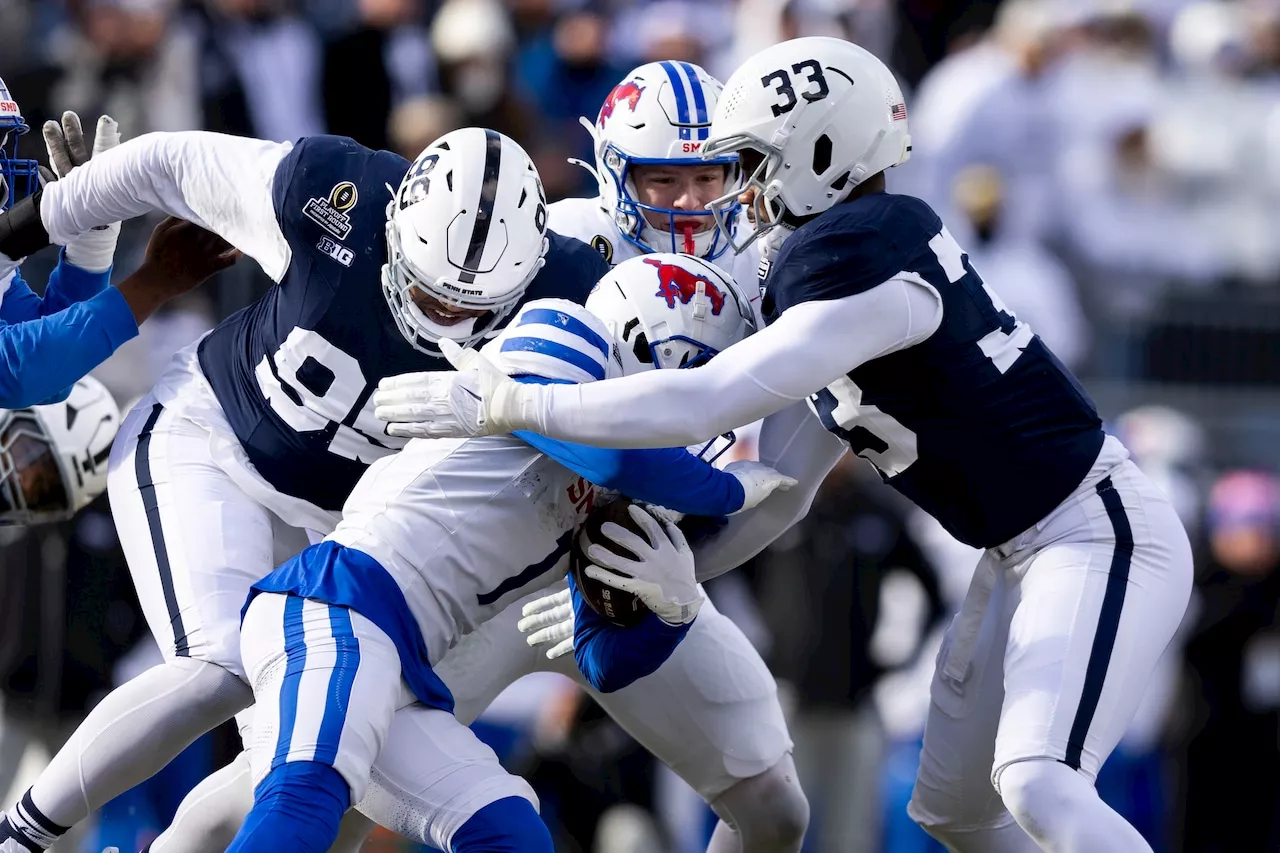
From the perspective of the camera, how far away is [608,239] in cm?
550

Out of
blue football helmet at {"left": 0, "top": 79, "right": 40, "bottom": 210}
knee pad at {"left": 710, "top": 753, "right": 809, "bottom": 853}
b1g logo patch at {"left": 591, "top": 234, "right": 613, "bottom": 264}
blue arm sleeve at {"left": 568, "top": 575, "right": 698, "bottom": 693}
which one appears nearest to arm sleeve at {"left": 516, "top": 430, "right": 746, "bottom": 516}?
blue arm sleeve at {"left": 568, "top": 575, "right": 698, "bottom": 693}

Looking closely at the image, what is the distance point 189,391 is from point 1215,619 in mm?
3856

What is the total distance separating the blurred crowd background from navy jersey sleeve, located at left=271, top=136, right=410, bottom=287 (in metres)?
2.61

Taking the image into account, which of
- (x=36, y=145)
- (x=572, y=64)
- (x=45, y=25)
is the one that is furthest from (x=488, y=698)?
(x=45, y=25)

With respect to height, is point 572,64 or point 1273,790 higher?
point 572,64

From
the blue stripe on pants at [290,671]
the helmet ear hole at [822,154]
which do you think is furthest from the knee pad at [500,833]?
the helmet ear hole at [822,154]

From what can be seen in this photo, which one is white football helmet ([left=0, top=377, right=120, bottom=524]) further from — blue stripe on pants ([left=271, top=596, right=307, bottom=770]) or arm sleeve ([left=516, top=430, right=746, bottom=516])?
arm sleeve ([left=516, top=430, right=746, bottom=516])

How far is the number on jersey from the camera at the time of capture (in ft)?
15.7

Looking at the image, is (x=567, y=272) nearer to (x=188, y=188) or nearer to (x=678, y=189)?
(x=678, y=189)

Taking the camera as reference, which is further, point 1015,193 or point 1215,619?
point 1015,193

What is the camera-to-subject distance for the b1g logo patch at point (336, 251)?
4738 millimetres

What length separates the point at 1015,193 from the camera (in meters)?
8.88

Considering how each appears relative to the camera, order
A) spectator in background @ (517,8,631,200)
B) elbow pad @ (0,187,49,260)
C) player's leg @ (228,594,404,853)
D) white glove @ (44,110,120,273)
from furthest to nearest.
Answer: spectator in background @ (517,8,631,200), white glove @ (44,110,120,273), elbow pad @ (0,187,49,260), player's leg @ (228,594,404,853)

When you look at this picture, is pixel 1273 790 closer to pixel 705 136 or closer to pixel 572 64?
pixel 705 136
